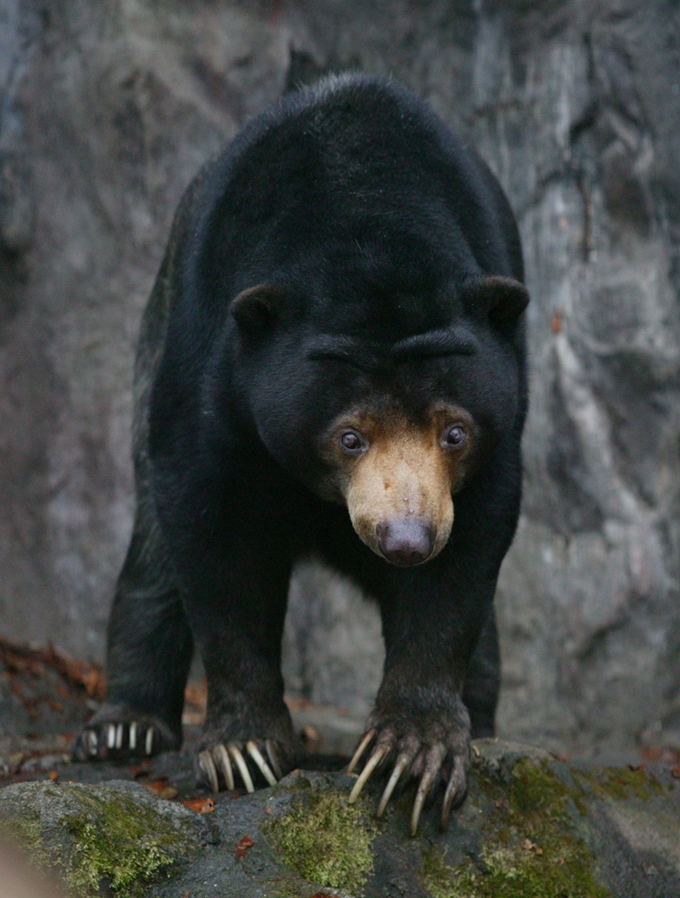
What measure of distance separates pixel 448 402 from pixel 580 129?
507 centimetres

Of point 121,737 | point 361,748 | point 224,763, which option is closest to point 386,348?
point 361,748

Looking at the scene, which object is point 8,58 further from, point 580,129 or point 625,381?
point 625,381

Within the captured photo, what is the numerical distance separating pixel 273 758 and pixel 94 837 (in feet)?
4.74

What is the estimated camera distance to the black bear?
14.3ft

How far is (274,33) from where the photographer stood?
31.0ft

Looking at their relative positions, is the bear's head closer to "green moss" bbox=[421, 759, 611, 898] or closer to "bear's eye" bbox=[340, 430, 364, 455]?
"bear's eye" bbox=[340, 430, 364, 455]

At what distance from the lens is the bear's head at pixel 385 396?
4.26 m

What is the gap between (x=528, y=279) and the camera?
9.25 meters

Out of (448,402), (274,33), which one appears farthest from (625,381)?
(448,402)

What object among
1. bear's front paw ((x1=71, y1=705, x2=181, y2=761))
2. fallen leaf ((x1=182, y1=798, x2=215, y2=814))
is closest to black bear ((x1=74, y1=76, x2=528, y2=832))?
fallen leaf ((x1=182, y1=798, x2=215, y2=814))

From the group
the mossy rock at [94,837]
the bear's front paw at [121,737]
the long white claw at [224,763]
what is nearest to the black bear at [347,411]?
the long white claw at [224,763]

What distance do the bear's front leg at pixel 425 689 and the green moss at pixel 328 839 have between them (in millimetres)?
78

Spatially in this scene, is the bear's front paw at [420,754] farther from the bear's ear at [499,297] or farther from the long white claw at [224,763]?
the bear's ear at [499,297]

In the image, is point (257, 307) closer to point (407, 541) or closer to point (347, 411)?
point (347, 411)
